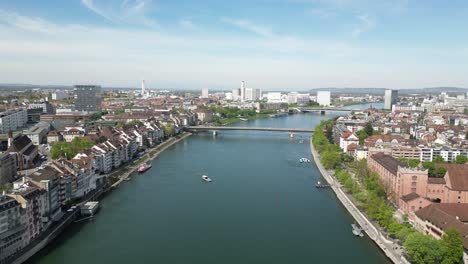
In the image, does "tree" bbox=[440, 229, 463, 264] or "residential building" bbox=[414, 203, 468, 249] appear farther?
"residential building" bbox=[414, 203, 468, 249]

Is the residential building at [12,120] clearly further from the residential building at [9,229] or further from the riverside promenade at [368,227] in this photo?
the riverside promenade at [368,227]

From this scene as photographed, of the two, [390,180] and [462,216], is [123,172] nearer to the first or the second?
[390,180]

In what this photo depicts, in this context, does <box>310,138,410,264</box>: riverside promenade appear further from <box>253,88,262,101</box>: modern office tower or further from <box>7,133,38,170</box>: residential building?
<box>253,88,262,101</box>: modern office tower

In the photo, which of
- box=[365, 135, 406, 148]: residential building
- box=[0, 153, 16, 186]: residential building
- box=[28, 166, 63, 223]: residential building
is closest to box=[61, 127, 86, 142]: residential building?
box=[0, 153, 16, 186]: residential building

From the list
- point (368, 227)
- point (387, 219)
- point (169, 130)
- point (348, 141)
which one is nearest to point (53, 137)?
point (169, 130)

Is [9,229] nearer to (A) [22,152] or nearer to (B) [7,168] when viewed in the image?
(B) [7,168]

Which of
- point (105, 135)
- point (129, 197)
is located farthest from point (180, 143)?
point (129, 197)
